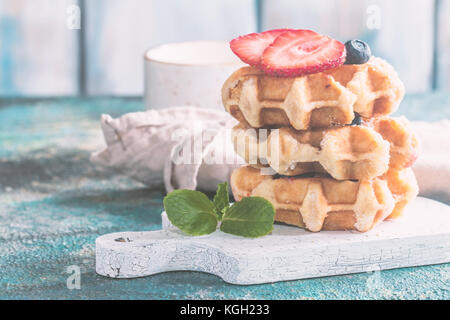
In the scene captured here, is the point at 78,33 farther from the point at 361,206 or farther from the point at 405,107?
the point at 361,206

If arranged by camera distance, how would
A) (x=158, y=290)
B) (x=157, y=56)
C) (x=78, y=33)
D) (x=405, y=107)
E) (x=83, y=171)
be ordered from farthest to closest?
(x=78, y=33)
(x=405, y=107)
(x=157, y=56)
(x=83, y=171)
(x=158, y=290)

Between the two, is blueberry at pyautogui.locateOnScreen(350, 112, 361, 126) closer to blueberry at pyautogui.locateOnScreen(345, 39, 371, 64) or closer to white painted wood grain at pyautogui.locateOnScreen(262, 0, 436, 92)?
blueberry at pyautogui.locateOnScreen(345, 39, 371, 64)

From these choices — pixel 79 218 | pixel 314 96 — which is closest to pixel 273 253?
pixel 314 96

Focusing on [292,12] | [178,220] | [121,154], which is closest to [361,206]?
[178,220]

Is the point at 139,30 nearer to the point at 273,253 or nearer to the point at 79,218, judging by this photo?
the point at 79,218

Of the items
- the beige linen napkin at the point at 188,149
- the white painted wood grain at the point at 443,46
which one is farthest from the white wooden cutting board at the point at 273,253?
the white painted wood grain at the point at 443,46

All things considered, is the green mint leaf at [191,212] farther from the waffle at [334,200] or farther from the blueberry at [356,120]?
the blueberry at [356,120]
